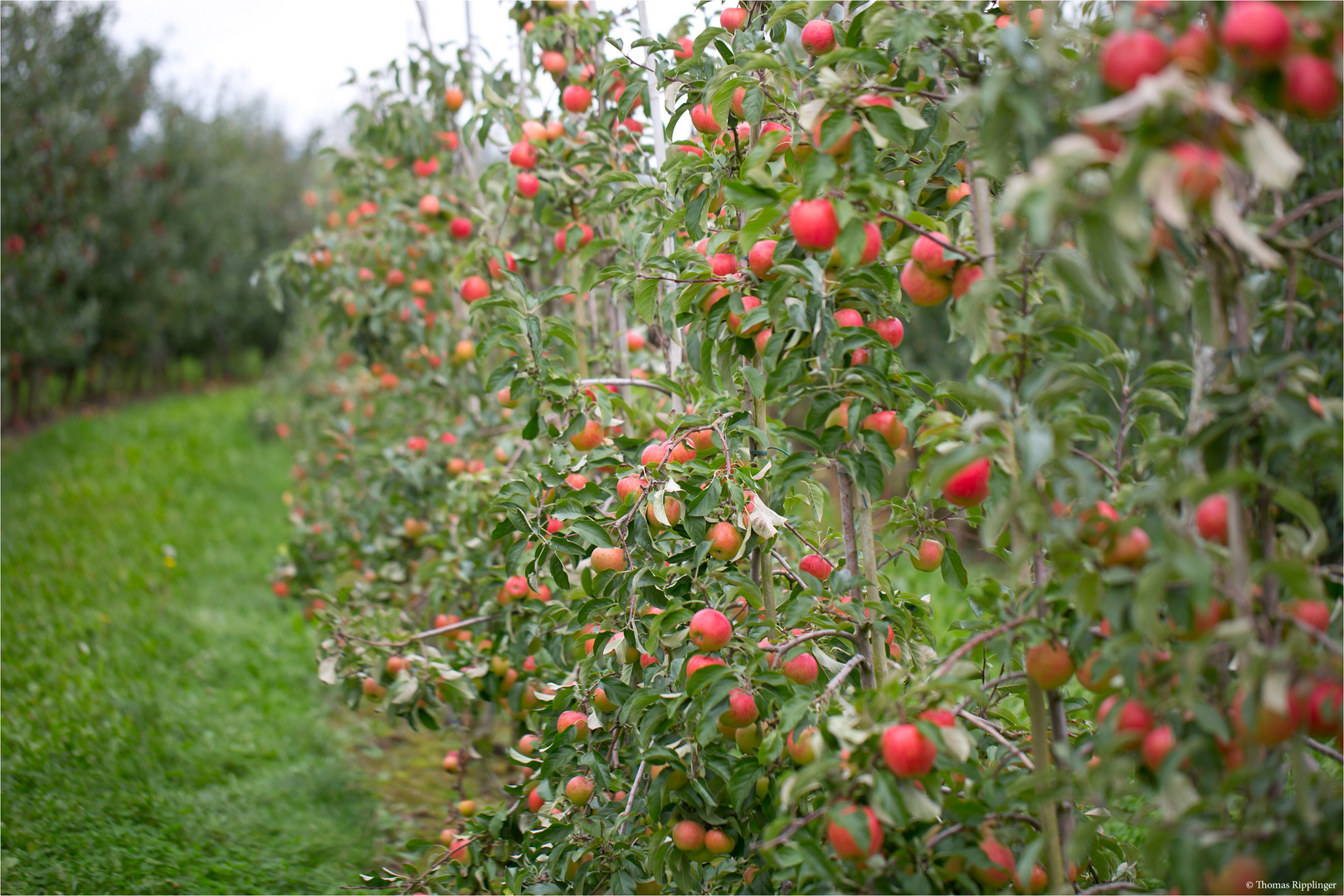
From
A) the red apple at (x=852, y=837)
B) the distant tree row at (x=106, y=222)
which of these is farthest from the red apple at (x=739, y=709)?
the distant tree row at (x=106, y=222)

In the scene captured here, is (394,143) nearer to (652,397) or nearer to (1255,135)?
(652,397)

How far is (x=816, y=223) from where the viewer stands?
1.22m

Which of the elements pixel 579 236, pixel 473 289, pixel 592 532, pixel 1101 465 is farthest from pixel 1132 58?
pixel 473 289

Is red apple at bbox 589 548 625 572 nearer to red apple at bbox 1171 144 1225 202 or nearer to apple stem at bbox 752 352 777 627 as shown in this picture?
apple stem at bbox 752 352 777 627

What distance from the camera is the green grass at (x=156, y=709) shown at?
250 centimetres

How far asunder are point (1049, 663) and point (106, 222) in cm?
1087

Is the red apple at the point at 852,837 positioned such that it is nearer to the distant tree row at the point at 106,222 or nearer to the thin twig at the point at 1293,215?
the thin twig at the point at 1293,215

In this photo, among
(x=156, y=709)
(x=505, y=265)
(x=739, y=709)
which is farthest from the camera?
(x=156, y=709)

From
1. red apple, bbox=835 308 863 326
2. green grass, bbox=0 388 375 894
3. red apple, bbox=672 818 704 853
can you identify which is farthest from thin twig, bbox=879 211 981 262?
green grass, bbox=0 388 375 894

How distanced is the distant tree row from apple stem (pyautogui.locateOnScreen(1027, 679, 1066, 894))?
29.2ft

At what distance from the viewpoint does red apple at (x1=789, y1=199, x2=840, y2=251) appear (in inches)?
48.1

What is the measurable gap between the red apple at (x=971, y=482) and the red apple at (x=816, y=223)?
374 millimetres

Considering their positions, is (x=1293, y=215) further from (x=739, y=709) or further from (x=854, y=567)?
(x=739, y=709)

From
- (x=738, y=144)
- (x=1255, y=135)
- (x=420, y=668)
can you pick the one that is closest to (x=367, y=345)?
(x=420, y=668)
